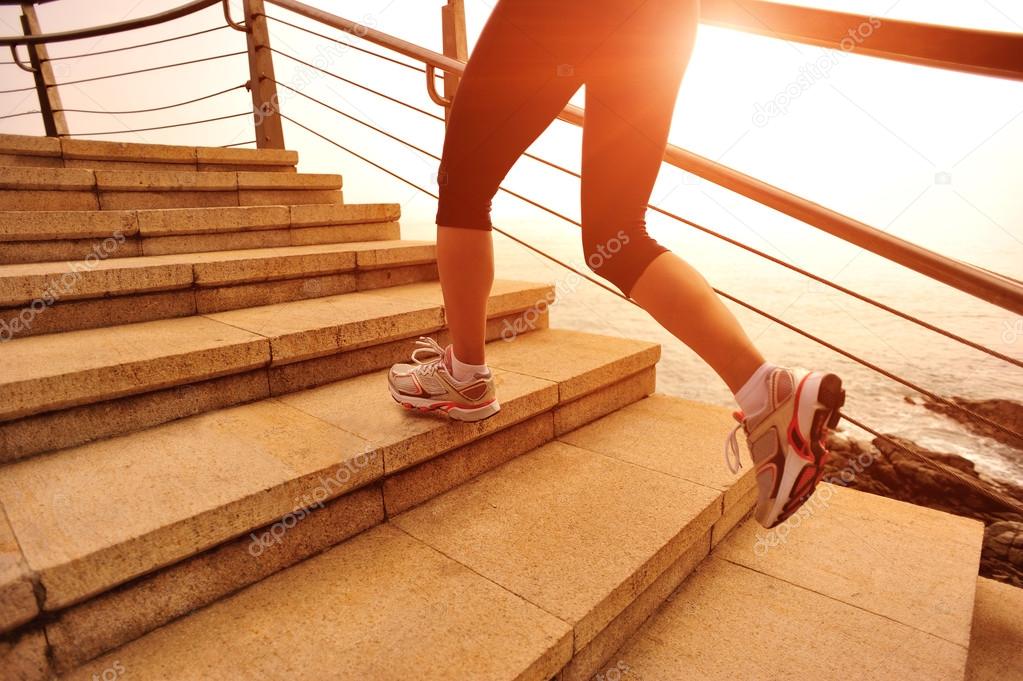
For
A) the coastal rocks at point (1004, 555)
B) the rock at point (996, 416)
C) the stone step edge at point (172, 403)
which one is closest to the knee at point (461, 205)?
the stone step edge at point (172, 403)

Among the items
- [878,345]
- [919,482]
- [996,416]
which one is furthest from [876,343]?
[919,482]

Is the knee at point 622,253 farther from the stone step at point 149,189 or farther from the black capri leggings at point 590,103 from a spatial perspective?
the stone step at point 149,189

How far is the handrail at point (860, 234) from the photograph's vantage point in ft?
4.05

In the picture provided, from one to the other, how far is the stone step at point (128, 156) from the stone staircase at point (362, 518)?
118 centimetres

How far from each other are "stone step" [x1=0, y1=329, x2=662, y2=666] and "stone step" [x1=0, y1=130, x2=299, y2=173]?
2.38m

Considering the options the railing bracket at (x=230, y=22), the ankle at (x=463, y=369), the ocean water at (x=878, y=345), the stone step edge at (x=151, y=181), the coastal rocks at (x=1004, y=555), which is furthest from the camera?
the ocean water at (x=878, y=345)

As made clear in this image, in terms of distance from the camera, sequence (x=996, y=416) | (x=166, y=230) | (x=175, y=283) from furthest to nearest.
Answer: (x=996, y=416) < (x=166, y=230) < (x=175, y=283)

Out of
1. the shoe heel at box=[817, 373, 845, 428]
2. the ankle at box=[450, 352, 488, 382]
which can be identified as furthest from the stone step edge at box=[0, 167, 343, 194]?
the shoe heel at box=[817, 373, 845, 428]

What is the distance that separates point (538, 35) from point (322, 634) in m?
1.21

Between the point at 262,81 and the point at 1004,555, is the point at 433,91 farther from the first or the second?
the point at 1004,555

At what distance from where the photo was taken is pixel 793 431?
1.03 meters

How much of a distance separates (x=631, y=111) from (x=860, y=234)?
0.73m

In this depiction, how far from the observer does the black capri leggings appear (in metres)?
1.02

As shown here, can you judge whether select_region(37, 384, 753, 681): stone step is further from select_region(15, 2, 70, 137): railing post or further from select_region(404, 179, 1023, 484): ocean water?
select_region(15, 2, 70, 137): railing post
